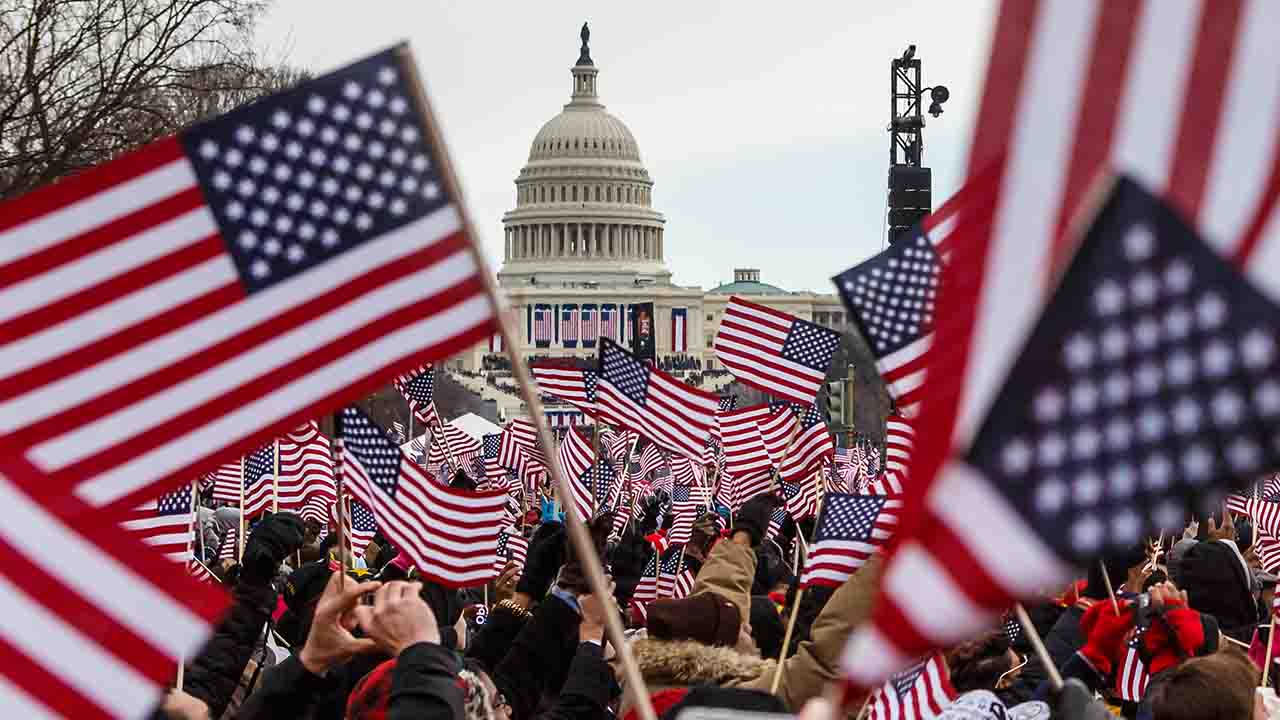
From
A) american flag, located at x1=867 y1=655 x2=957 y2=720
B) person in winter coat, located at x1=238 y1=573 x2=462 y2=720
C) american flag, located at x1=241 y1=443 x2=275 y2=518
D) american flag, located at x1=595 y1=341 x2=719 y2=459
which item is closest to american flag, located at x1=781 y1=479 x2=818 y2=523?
american flag, located at x1=595 y1=341 x2=719 y2=459

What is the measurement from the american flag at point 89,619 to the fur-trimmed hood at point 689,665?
1.55 m

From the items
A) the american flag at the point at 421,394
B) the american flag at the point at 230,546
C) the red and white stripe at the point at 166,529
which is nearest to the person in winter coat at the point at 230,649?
the red and white stripe at the point at 166,529

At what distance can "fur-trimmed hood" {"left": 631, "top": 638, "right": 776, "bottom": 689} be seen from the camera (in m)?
4.43

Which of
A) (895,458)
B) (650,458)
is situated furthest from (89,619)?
(650,458)

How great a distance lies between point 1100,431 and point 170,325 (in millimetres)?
1885

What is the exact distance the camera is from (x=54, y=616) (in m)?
3.04

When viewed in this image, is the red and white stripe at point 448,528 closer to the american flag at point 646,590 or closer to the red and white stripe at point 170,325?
the american flag at point 646,590

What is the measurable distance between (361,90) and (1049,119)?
1.62 metres

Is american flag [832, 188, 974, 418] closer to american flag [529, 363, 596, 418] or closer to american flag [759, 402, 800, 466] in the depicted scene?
american flag [759, 402, 800, 466]

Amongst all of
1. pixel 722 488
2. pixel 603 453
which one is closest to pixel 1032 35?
pixel 722 488

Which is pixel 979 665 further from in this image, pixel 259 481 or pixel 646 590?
pixel 259 481

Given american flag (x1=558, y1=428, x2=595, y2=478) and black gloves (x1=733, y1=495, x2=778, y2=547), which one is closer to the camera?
black gloves (x1=733, y1=495, x2=778, y2=547)

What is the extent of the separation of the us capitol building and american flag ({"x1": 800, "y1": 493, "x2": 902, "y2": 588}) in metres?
125

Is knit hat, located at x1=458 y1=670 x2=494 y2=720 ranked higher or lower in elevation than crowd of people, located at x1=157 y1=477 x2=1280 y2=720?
higher
